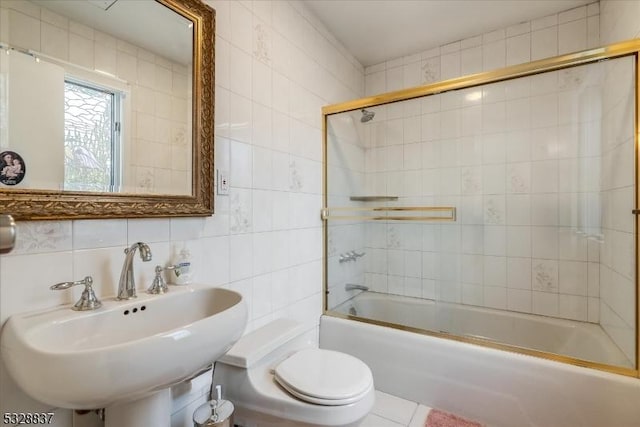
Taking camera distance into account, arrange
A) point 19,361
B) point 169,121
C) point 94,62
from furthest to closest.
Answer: point 169,121 → point 94,62 → point 19,361

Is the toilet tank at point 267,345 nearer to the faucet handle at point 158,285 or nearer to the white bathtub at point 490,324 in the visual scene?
the faucet handle at point 158,285

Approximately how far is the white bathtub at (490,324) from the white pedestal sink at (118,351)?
4.18 ft

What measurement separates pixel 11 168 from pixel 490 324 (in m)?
2.27

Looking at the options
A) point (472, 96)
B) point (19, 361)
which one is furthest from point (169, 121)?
point (472, 96)

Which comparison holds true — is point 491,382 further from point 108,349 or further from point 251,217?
point 108,349

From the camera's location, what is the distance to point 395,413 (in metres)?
1.59

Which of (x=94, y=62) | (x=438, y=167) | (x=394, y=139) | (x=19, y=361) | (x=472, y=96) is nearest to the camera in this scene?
(x=19, y=361)

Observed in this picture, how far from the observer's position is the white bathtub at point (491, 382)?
4.18ft

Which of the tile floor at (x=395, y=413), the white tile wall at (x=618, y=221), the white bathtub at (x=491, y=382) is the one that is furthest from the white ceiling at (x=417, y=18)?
the tile floor at (x=395, y=413)

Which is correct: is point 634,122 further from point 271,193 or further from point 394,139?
point 271,193

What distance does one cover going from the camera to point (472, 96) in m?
1.73

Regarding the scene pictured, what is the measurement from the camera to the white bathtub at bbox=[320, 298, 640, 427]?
1273 millimetres

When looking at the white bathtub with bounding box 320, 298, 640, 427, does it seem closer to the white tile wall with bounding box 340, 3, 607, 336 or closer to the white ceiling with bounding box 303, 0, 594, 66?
the white tile wall with bounding box 340, 3, 607, 336

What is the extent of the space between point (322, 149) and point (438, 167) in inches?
30.5
